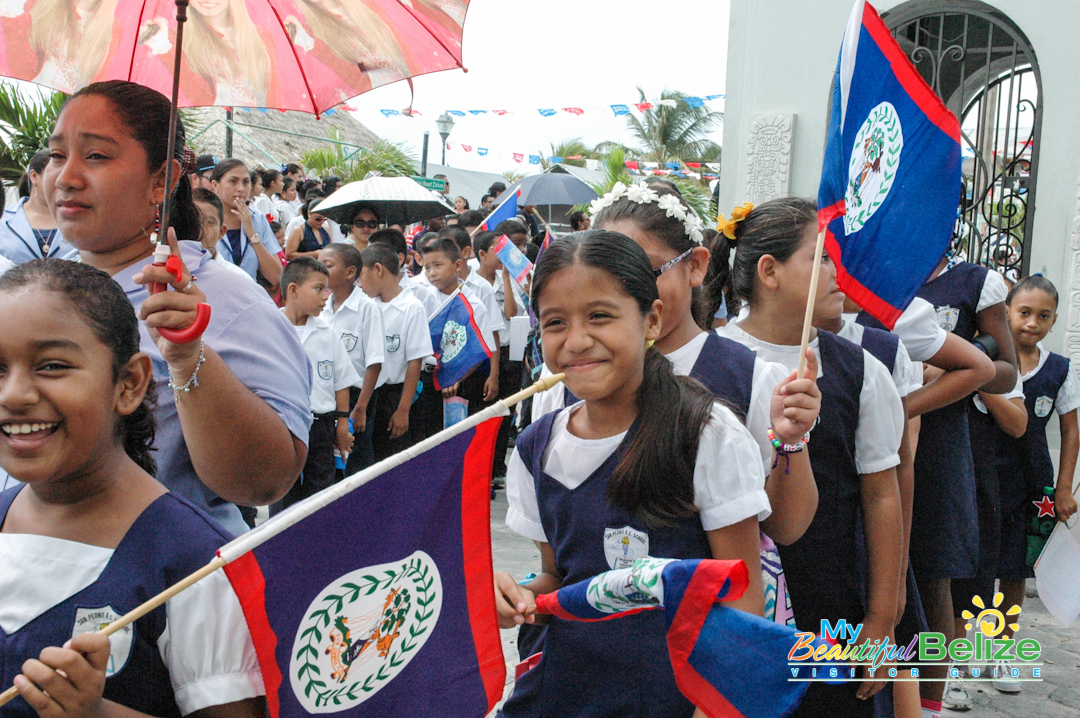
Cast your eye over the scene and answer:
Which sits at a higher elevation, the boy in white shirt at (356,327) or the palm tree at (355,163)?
the palm tree at (355,163)

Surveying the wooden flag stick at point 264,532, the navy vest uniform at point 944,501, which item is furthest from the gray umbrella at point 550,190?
the wooden flag stick at point 264,532

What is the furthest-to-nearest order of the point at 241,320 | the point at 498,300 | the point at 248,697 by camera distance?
1. the point at 498,300
2. the point at 241,320
3. the point at 248,697

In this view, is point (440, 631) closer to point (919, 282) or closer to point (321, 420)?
point (919, 282)

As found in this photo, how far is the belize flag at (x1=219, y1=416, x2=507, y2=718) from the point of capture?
149cm

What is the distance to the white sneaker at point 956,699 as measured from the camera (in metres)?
4.11

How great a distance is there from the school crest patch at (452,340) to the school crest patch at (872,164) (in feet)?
16.7

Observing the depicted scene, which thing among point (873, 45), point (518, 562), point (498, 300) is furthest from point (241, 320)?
point (498, 300)

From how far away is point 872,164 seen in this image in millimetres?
2242

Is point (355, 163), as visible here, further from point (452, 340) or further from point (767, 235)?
point (767, 235)

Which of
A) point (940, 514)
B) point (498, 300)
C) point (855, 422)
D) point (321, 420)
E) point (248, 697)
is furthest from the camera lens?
point (498, 300)

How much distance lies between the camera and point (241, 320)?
1979 mm

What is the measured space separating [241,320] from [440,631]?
2.54ft

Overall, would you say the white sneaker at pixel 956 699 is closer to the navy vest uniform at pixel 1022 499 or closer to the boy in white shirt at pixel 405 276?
the navy vest uniform at pixel 1022 499

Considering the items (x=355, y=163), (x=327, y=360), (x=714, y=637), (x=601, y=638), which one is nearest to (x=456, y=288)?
(x=327, y=360)
